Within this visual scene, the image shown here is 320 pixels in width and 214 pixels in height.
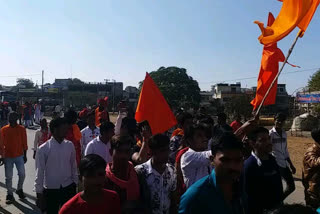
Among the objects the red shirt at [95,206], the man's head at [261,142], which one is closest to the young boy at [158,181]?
the red shirt at [95,206]

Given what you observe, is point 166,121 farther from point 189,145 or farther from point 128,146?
point 128,146

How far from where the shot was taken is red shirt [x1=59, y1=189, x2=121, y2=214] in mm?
2604

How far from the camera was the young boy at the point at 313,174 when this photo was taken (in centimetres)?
417

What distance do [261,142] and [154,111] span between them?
5.80 ft

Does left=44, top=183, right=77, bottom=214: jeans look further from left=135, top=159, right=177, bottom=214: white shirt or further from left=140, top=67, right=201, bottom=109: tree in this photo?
left=140, top=67, right=201, bottom=109: tree

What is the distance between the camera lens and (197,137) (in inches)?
147

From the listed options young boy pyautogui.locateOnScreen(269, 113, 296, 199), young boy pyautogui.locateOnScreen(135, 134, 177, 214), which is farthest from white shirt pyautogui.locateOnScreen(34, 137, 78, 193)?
A: young boy pyautogui.locateOnScreen(269, 113, 296, 199)

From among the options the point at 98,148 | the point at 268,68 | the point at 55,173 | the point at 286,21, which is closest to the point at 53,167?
the point at 55,173

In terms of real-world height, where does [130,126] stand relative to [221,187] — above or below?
above

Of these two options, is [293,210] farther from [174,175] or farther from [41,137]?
[41,137]

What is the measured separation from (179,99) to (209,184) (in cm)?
4883

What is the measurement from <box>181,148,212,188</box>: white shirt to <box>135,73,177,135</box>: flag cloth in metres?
1.35

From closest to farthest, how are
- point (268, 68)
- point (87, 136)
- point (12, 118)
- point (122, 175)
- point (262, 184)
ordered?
point (122, 175)
point (262, 184)
point (268, 68)
point (12, 118)
point (87, 136)

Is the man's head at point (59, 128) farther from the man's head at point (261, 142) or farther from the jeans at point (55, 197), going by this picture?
the man's head at point (261, 142)
